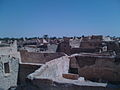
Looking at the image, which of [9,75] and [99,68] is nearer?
[99,68]

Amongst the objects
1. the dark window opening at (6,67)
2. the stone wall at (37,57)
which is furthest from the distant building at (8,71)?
the stone wall at (37,57)

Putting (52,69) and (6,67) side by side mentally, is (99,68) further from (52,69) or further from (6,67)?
(6,67)

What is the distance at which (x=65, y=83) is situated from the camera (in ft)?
26.7

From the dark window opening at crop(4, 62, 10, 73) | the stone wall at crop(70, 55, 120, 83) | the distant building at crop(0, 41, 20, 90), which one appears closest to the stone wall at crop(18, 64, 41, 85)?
the distant building at crop(0, 41, 20, 90)

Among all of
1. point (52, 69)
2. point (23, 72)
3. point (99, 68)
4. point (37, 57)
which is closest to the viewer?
point (52, 69)

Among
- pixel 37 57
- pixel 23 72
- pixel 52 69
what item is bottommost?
pixel 23 72

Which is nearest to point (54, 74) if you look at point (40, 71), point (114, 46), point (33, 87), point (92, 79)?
point (40, 71)

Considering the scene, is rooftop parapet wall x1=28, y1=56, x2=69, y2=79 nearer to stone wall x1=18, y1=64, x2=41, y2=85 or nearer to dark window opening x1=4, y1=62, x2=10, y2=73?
stone wall x1=18, y1=64, x2=41, y2=85

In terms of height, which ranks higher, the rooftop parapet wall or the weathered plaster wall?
the rooftop parapet wall

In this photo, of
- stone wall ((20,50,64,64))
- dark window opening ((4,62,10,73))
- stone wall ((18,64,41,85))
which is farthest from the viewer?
stone wall ((20,50,64,64))

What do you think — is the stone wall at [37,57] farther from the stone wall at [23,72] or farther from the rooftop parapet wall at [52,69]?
the rooftop parapet wall at [52,69]

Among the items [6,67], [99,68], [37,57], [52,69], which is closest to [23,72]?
[6,67]

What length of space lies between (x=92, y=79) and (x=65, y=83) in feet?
20.8

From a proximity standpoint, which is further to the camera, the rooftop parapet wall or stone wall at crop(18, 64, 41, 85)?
stone wall at crop(18, 64, 41, 85)
